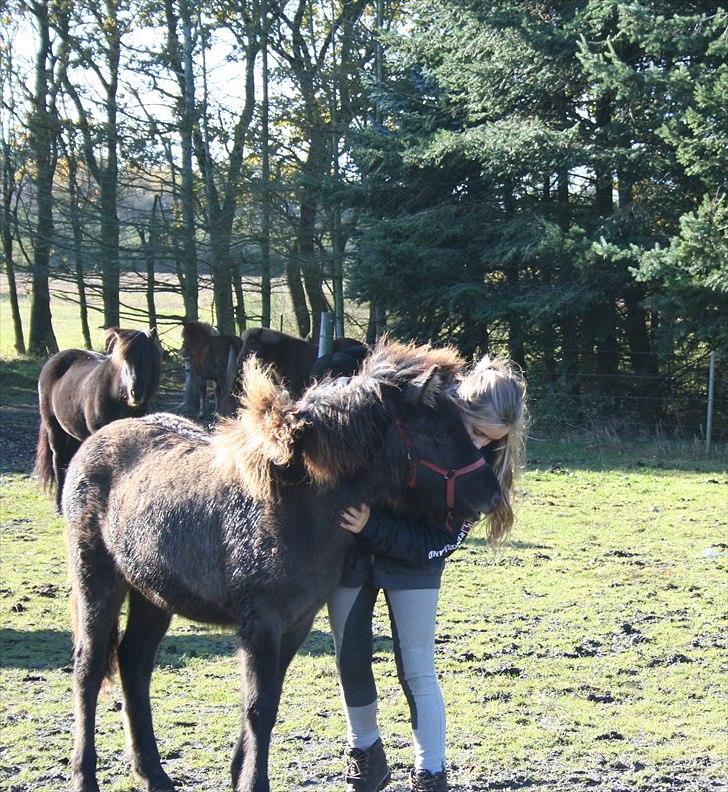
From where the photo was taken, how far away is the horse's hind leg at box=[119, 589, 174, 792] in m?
3.63

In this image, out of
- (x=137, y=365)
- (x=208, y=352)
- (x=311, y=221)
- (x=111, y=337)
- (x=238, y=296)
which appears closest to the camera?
(x=137, y=365)

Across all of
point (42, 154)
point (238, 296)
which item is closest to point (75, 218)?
point (42, 154)

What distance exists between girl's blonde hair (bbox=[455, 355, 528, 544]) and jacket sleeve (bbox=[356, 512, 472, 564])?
236 millimetres

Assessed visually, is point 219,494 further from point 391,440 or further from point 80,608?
point 80,608

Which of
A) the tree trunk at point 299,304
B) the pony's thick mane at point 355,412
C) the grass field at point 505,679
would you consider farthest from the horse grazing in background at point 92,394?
the tree trunk at point 299,304

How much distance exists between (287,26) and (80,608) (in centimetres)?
1972

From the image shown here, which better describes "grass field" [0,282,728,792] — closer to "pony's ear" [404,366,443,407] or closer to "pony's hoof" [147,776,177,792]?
"pony's hoof" [147,776,177,792]

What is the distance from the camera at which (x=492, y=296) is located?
15.0 meters

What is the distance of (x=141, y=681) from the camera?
12.2 ft

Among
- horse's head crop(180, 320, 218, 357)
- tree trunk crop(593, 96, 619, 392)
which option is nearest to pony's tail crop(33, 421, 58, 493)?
horse's head crop(180, 320, 218, 357)

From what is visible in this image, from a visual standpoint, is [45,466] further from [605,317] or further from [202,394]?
[605,317]

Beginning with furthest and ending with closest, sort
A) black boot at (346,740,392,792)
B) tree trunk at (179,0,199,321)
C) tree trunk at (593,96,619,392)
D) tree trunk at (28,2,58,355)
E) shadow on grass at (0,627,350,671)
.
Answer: tree trunk at (28,2,58,355), tree trunk at (179,0,199,321), tree trunk at (593,96,619,392), shadow on grass at (0,627,350,671), black boot at (346,740,392,792)

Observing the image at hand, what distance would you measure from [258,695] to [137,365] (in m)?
6.58

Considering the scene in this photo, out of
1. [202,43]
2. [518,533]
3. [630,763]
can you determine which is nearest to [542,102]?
[202,43]
